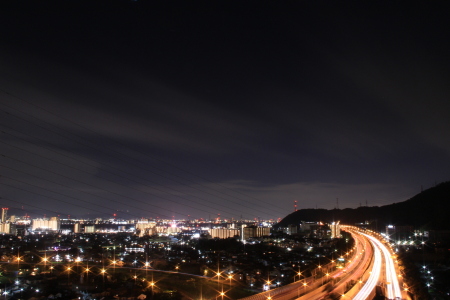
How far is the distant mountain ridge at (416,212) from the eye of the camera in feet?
109

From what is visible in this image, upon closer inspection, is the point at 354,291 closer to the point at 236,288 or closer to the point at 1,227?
the point at 236,288

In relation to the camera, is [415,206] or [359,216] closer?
[415,206]

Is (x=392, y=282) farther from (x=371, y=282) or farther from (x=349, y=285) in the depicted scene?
(x=349, y=285)

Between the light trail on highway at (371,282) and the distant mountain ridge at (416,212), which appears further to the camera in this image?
the distant mountain ridge at (416,212)

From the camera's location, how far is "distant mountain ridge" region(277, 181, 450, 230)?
33375 mm

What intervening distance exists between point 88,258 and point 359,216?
53.7 metres

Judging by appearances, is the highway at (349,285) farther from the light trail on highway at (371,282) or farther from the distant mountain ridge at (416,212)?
the distant mountain ridge at (416,212)

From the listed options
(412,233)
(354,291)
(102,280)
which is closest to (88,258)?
(102,280)

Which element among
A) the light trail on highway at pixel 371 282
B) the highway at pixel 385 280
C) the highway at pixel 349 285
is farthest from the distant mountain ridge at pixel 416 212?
the highway at pixel 349 285

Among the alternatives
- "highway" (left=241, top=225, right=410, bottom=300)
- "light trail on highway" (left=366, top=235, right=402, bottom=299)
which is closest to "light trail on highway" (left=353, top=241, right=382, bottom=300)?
"highway" (left=241, top=225, right=410, bottom=300)

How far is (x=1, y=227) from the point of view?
60.5m

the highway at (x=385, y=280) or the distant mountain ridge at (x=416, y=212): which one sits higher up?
the distant mountain ridge at (x=416, y=212)

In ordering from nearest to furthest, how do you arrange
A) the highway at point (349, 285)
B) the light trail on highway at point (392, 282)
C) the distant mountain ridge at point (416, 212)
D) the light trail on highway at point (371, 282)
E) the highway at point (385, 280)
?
the highway at point (349, 285) → the light trail on highway at point (371, 282) → the highway at point (385, 280) → the light trail on highway at point (392, 282) → the distant mountain ridge at point (416, 212)

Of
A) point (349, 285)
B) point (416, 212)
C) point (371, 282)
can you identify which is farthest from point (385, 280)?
point (416, 212)
